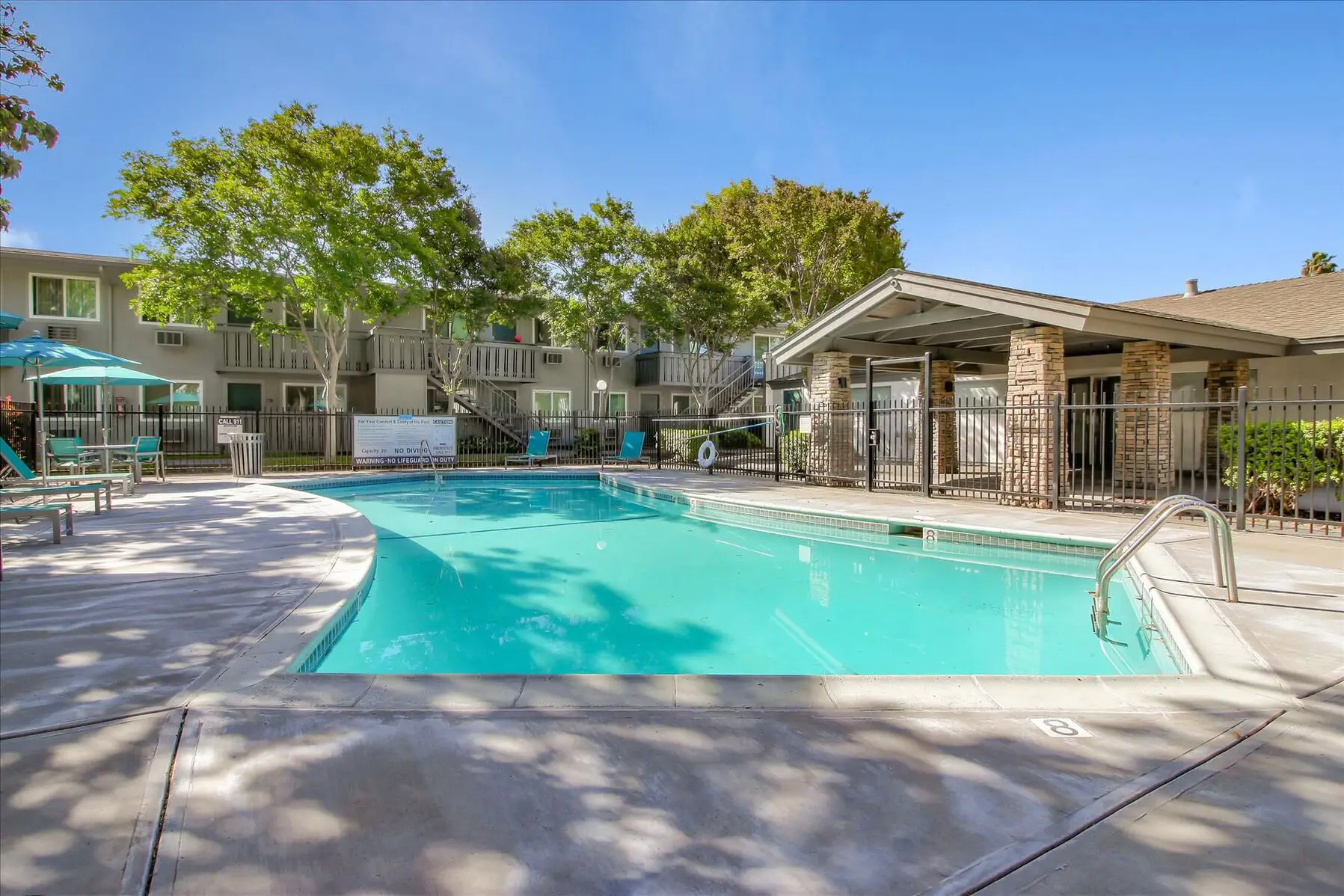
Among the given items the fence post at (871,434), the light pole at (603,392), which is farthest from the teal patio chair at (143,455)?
the fence post at (871,434)

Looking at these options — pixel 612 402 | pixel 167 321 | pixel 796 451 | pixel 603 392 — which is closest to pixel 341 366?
pixel 167 321

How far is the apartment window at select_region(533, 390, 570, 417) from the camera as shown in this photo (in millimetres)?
24344

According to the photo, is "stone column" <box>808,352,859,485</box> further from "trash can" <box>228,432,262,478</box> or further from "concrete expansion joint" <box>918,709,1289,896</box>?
"trash can" <box>228,432,262,478</box>

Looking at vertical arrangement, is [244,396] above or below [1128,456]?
above

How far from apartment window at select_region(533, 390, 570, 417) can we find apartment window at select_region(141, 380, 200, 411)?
10114 mm

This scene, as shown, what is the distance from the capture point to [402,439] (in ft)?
56.9

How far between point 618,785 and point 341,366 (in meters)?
22.0

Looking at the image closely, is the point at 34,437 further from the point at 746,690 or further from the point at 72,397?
the point at 746,690

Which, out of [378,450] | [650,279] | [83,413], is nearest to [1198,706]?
[378,450]

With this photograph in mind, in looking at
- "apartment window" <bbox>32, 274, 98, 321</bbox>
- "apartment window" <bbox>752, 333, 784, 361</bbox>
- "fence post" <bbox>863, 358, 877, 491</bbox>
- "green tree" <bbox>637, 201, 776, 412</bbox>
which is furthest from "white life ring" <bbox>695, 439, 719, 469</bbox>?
"apartment window" <bbox>32, 274, 98, 321</bbox>

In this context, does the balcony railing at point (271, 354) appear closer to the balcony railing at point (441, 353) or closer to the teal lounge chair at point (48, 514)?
the balcony railing at point (441, 353)

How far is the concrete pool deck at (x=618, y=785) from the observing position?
190cm

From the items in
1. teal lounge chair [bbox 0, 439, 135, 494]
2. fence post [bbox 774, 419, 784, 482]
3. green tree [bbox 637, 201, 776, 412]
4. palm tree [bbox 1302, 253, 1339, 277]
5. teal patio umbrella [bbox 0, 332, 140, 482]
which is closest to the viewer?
teal lounge chair [bbox 0, 439, 135, 494]

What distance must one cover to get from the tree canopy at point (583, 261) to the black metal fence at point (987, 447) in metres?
3.61
